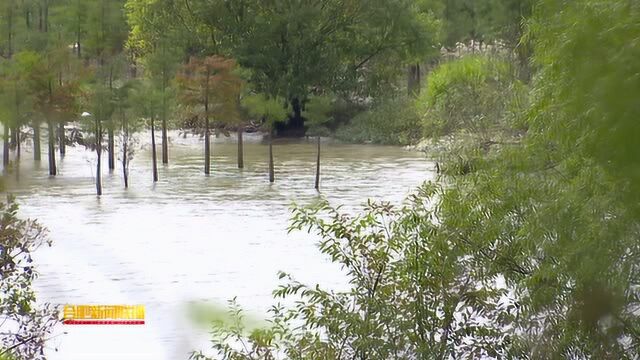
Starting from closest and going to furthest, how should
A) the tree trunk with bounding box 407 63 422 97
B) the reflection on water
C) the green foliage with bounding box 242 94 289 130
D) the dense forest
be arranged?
the dense forest < the reflection on water < the green foliage with bounding box 242 94 289 130 < the tree trunk with bounding box 407 63 422 97

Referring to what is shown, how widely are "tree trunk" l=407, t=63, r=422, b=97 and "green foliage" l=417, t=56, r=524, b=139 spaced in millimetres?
18777

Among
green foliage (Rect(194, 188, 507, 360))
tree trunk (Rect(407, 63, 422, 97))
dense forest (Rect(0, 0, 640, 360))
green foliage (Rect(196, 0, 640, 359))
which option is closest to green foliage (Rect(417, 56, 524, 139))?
tree trunk (Rect(407, 63, 422, 97))

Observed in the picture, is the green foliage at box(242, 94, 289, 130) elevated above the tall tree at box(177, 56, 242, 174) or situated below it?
below

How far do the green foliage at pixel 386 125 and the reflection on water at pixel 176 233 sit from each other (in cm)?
655

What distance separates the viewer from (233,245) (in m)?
30.6

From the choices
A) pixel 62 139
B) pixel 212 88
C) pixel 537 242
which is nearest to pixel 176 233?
pixel 212 88

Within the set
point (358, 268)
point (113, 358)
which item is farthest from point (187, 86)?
point (358, 268)

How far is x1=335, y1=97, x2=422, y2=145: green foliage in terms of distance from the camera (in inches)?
2507

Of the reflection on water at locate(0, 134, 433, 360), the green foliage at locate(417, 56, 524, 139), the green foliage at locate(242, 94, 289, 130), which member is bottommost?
the reflection on water at locate(0, 134, 433, 360)

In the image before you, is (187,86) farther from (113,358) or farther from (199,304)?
(113,358)

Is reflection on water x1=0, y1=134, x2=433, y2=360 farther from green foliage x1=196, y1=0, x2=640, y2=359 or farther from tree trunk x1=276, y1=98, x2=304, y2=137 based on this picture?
tree trunk x1=276, y1=98, x2=304, y2=137

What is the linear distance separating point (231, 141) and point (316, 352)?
2077 inches

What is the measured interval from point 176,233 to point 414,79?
46.1 m

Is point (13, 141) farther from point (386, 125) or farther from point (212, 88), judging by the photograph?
point (386, 125)
